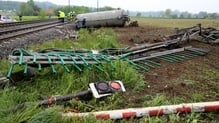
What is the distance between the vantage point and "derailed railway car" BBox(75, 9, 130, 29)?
75.4 feet

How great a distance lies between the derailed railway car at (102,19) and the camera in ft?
75.4

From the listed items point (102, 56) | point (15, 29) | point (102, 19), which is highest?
point (102, 19)

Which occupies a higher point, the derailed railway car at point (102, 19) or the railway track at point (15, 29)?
the derailed railway car at point (102, 19)

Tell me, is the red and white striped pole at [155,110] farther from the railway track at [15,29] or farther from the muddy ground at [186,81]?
the railway track at [15,29]

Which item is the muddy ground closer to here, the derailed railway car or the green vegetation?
the green vegetation

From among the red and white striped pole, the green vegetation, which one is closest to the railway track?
the green vegetation

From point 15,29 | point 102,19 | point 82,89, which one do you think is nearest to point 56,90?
point 82,89

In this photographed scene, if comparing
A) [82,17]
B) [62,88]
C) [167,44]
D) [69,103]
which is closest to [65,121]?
[69,103]

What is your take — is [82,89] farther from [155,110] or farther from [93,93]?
Answer: [155,110]

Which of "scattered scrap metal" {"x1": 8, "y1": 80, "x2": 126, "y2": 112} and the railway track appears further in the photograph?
the railway track

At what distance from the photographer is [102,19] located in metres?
23.1

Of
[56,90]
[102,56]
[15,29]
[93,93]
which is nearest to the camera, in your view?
[93,93]

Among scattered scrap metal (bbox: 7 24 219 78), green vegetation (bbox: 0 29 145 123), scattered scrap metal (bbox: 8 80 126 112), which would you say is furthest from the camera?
scattered scrap metal (bbox: 7 24 219 78)

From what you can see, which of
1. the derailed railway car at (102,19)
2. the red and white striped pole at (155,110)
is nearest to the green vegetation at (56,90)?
the red and white striped pole at (155,110)
